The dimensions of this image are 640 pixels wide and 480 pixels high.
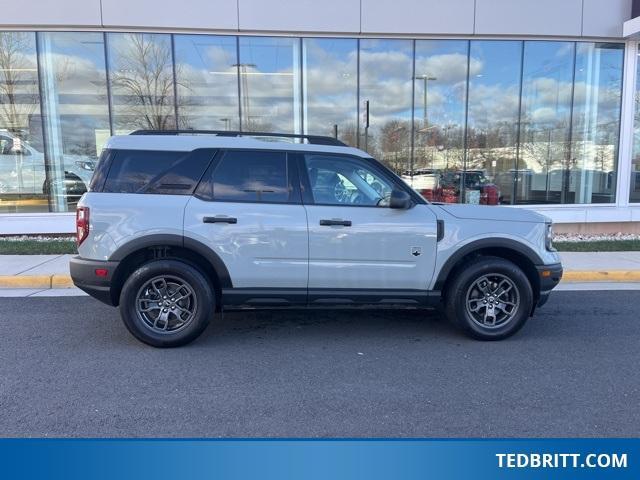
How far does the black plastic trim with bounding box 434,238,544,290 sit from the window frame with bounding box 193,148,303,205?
62.5 inches

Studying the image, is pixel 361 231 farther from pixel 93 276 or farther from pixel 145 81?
pixel 145 81

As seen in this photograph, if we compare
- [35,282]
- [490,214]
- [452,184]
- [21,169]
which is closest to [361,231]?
[490,214]

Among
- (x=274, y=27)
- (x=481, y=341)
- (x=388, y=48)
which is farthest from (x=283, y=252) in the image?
(x=388, y=48)

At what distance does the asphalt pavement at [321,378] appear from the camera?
10.6 feet

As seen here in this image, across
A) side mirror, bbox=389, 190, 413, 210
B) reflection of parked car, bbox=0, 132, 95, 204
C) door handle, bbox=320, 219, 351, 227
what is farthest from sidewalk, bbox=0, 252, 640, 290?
door handle, bbox=320, 219, 351, 227

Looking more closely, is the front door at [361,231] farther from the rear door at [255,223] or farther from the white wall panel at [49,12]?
the white wall panel at [49,12]

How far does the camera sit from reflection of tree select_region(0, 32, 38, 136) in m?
11.4

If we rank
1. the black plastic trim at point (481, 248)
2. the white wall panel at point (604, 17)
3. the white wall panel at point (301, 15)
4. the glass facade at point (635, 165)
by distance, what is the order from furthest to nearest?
the glass facade at point (635, 165)
the white wall panel at point (604, 17)
the white wall panel at point (301, 15)
the black plastic trim at point (481, 248)

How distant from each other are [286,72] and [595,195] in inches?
362

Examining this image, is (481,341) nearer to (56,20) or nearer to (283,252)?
(283,252)

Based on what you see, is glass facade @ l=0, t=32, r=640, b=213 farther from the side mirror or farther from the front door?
the side mirror

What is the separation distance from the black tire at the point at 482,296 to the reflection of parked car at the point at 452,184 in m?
8.66

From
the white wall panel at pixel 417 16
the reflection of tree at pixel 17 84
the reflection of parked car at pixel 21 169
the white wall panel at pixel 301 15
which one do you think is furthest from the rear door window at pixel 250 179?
the reflection of tree at pixel 17 84

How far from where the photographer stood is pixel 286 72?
12.5m
